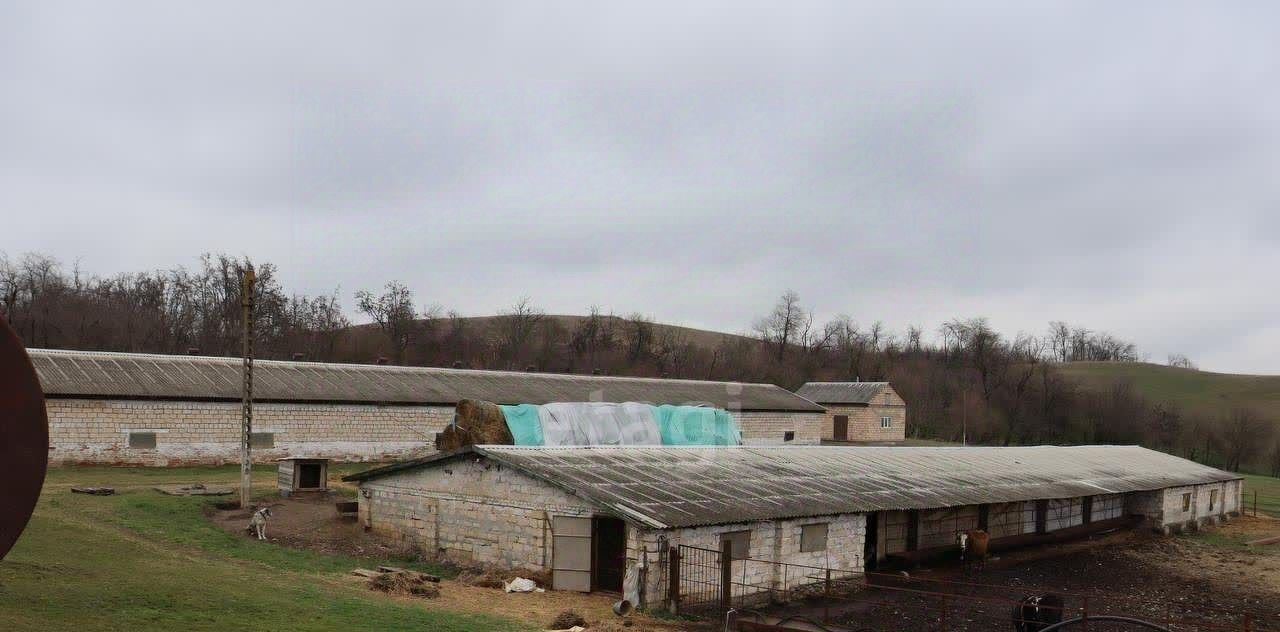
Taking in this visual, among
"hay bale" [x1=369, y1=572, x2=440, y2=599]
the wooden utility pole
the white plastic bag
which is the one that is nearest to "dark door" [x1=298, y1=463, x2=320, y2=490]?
the wooden utility pole

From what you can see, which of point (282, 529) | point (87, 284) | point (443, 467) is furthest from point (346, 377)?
point (87, 284)

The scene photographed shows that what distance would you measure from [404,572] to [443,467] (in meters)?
3.28

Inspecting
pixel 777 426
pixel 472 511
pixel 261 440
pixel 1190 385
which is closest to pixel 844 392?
pixel 777 426

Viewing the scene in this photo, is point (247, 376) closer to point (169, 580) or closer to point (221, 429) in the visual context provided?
point (221, 429)

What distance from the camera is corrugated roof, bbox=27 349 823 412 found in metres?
34.0

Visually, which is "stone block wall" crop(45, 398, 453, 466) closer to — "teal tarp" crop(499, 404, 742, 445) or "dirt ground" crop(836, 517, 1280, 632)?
"teal tarp" crop(499, 404, 742, 445)

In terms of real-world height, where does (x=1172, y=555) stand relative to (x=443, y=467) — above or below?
below

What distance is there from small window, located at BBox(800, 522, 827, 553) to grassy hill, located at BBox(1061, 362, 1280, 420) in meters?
89.1

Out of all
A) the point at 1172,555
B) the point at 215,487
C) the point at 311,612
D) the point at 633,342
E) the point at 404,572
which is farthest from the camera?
the point at 633,342

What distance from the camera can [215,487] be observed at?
93.2ft

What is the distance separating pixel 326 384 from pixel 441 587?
23927mm

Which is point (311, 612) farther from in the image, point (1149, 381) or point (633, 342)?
point (1149, 381)

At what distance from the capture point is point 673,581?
17562mm

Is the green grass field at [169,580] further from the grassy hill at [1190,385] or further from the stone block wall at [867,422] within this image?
the grassy hill at [1190,385]
